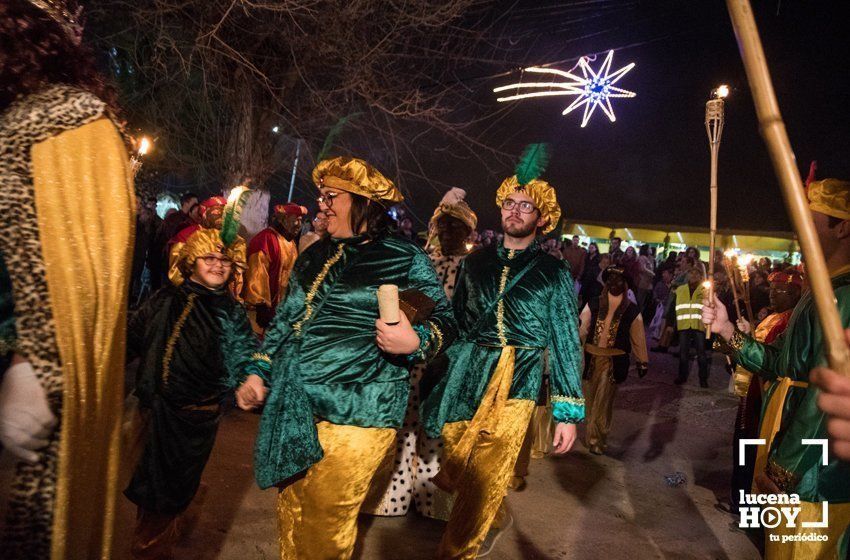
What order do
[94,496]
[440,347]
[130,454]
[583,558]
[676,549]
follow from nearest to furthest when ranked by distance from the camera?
[94,496], [440,347], [130,454], [583,558], [676,549]

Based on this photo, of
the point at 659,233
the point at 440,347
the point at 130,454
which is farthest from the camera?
the point at 659,233

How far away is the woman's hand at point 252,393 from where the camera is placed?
110 inches

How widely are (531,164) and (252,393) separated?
2525 millimetres

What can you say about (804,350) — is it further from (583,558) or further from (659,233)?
(659,233)

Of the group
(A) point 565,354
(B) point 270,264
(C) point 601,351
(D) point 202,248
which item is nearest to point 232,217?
(D) point 202,248

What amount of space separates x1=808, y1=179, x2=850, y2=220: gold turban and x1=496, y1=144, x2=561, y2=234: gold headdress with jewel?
5.45 ft

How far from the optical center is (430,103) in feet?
34.7

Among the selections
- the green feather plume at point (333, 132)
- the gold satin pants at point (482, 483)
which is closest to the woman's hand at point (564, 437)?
the gold satin pants at point (482, 483)

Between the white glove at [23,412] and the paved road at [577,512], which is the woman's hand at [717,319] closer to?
the paved road at [577,512]

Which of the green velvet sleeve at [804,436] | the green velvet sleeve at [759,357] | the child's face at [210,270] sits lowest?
the green velvet sleeve at [804,436]

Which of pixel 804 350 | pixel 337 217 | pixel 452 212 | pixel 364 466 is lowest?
pixel 364 466

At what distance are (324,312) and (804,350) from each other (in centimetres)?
226

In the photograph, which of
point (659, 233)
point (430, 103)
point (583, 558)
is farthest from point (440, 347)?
point (659, 233)

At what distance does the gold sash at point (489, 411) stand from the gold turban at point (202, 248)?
1.84m
